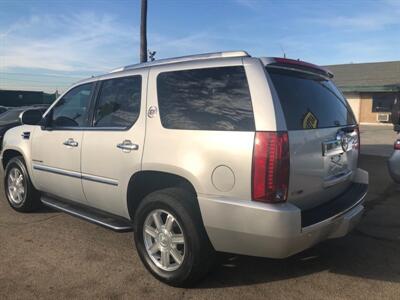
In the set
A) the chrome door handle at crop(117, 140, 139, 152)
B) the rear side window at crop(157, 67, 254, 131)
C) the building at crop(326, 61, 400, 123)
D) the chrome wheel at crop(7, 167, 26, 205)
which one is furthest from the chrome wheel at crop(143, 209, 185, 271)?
the building at crop(326, 61, 400, 123)

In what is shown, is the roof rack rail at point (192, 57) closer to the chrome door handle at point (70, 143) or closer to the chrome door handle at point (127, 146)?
the chrome door handle at point (127, 146)

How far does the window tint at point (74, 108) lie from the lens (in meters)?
4.77

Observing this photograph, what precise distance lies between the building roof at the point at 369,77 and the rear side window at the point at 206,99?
2734cm

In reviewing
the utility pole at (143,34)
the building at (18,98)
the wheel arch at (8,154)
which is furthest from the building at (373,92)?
the wheel arch at (8,154)

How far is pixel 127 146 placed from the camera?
158 inches

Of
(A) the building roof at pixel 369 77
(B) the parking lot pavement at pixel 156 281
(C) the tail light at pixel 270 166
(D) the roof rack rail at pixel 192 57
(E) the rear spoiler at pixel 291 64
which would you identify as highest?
(A) the building roof at pixel 369 77

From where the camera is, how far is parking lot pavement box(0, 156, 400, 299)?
359 centimetres

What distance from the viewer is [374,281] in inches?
150

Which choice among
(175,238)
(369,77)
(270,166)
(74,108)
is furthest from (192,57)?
(369,77)

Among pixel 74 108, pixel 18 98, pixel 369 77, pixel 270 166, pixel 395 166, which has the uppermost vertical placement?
pixel 369 77

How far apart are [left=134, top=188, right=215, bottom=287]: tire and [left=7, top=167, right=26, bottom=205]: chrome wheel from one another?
266 cm

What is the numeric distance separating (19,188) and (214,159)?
12.4ft

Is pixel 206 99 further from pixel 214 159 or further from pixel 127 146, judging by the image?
pixel 127 146

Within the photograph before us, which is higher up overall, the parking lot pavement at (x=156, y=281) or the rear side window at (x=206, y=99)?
the rear side window at (x=206, y=99)
